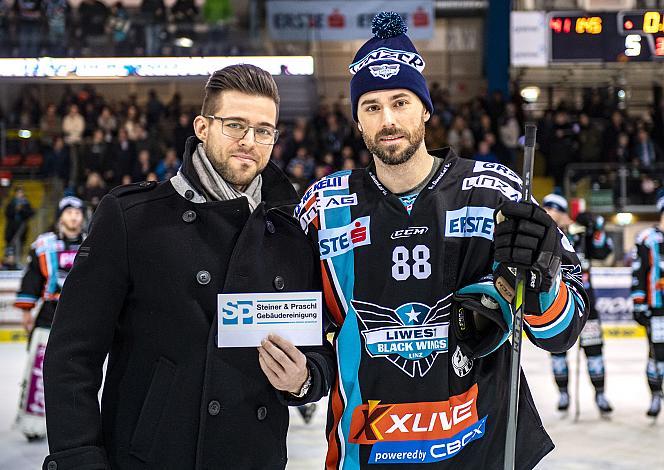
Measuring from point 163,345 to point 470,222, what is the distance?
2.81 feet

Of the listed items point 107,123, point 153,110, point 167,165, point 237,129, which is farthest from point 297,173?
point 237,129

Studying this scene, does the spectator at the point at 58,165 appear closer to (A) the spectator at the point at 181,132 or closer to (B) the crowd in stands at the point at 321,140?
(B) the crowd in stands at the point at 321,140

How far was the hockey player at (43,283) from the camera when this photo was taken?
242 inches

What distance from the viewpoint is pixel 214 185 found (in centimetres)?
214

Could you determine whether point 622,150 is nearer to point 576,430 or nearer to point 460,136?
point 460,136

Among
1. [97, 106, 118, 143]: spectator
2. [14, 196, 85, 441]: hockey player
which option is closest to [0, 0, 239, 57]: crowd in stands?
[97, 106, 118, 143]: spectator

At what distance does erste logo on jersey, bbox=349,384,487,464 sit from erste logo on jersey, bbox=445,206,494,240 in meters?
0.39

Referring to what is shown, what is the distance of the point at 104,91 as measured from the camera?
18359mm

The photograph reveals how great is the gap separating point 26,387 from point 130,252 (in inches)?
181

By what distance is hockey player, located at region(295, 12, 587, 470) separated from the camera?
235 cm

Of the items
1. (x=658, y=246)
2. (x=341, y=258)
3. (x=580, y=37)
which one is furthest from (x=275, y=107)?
(x=580, y=37)

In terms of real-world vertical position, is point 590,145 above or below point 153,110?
below

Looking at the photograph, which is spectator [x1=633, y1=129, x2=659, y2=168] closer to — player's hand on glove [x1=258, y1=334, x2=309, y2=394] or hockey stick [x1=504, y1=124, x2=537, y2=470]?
hockey stick [x1=504, y1=124, x2=537, y2=470]

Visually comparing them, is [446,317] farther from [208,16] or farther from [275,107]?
[208,16]
